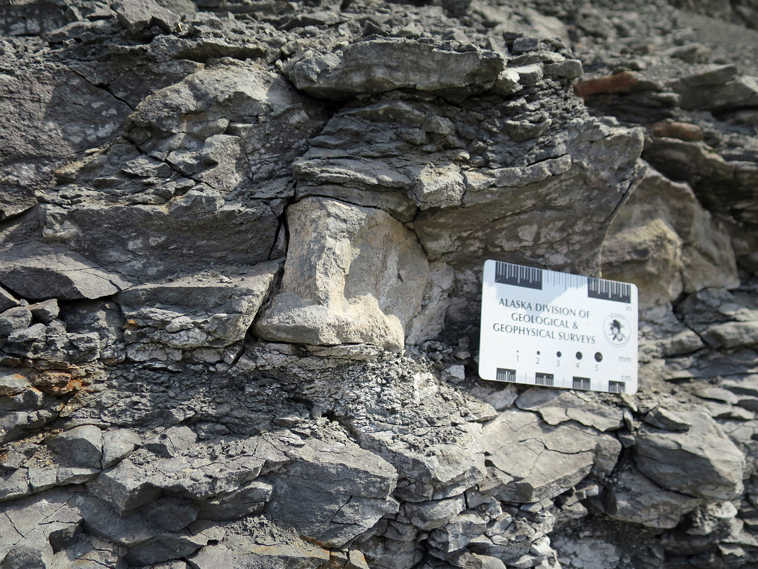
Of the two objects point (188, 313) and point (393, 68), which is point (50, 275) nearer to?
point (188, 313)

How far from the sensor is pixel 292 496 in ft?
9.77

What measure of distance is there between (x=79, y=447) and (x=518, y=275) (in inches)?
109

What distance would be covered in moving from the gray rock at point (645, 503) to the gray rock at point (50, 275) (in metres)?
3.25

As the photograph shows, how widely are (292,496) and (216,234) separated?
1518mm

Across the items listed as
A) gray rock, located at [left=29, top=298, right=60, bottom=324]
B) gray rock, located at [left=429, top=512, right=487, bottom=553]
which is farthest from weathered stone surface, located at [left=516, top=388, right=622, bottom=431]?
gray rock, located at [left=29, top=298, right=60, bottom=324]

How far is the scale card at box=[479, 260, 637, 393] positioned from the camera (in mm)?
3693

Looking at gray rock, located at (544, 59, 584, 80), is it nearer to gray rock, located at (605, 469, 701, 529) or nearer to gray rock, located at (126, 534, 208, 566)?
gray rock, located at (605, 469, 701, 529)

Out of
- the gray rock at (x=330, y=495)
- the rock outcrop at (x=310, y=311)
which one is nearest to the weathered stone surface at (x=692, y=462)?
the rock outcrop at (x=310, y=311)

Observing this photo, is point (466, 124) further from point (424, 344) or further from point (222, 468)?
point (222, 468)

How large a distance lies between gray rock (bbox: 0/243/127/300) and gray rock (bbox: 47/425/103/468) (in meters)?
0.71

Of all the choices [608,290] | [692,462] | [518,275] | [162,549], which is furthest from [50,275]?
[692,462]

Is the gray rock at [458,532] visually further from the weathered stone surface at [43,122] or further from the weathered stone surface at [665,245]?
the weathered stone surface at [43,122]

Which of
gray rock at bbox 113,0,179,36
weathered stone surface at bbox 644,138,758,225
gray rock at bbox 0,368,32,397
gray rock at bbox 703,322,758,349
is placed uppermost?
gray rock at bbox 113,0,179,36

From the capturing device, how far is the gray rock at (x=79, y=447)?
2.80 metres
